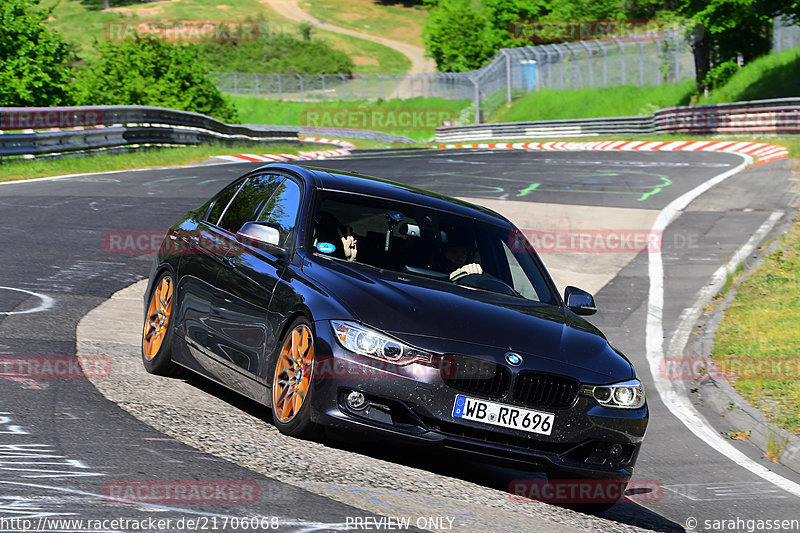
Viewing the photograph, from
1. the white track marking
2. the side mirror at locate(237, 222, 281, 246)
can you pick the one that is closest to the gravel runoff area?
the side mirror at locate(237, 222, 281, 246)

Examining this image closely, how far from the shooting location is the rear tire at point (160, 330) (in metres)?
7.96

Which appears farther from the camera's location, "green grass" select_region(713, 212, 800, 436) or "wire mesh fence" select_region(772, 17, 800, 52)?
"wire mesh fence" select_region(772, 17, 800, 52)

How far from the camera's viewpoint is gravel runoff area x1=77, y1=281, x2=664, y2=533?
536 cm

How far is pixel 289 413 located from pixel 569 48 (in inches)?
2261

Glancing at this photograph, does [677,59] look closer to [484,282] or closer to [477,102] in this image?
[477,102]

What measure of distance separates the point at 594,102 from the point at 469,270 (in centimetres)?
5521

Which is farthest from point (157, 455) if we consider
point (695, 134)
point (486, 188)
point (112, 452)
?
point (695, 134)

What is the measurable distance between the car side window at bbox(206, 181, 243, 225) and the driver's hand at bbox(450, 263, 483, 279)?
199 centimetres

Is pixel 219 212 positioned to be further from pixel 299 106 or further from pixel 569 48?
pixel 299 106

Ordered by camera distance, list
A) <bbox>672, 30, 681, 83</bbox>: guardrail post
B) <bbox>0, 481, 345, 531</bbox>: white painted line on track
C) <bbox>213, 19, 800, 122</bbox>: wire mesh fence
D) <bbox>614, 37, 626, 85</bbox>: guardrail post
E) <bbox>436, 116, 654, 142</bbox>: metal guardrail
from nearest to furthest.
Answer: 1. <bbox>0, 481, 345, 531</bbox>: white painted line on track
2. <bbox>436, 116, 654, 142</bbox>: metal guardrail
3. <bbox>672, 30, 681, 83</bbox>: guardrail post
4. <bbox>213, 19, 800, 122</bbox>: wire mesh fence
5. <bbox>614, 37, 626, 85</bbox>: guardrail post

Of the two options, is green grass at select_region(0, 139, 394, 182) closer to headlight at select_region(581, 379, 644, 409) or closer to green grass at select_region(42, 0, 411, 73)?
headlight at select_region(581, 379, 644, 409)

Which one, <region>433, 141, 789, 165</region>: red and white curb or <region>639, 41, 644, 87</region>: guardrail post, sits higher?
<region>639, 41, 644, 87</region>: guardrail post

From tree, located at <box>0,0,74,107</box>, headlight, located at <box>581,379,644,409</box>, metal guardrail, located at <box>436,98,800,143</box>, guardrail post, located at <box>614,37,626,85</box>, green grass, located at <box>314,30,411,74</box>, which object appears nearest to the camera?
headlight, located at <box>581,379,644,409</box>

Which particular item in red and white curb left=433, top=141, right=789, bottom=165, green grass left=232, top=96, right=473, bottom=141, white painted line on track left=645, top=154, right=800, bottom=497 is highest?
white painted line on track left=645, top=154, right=800, bottom=497
